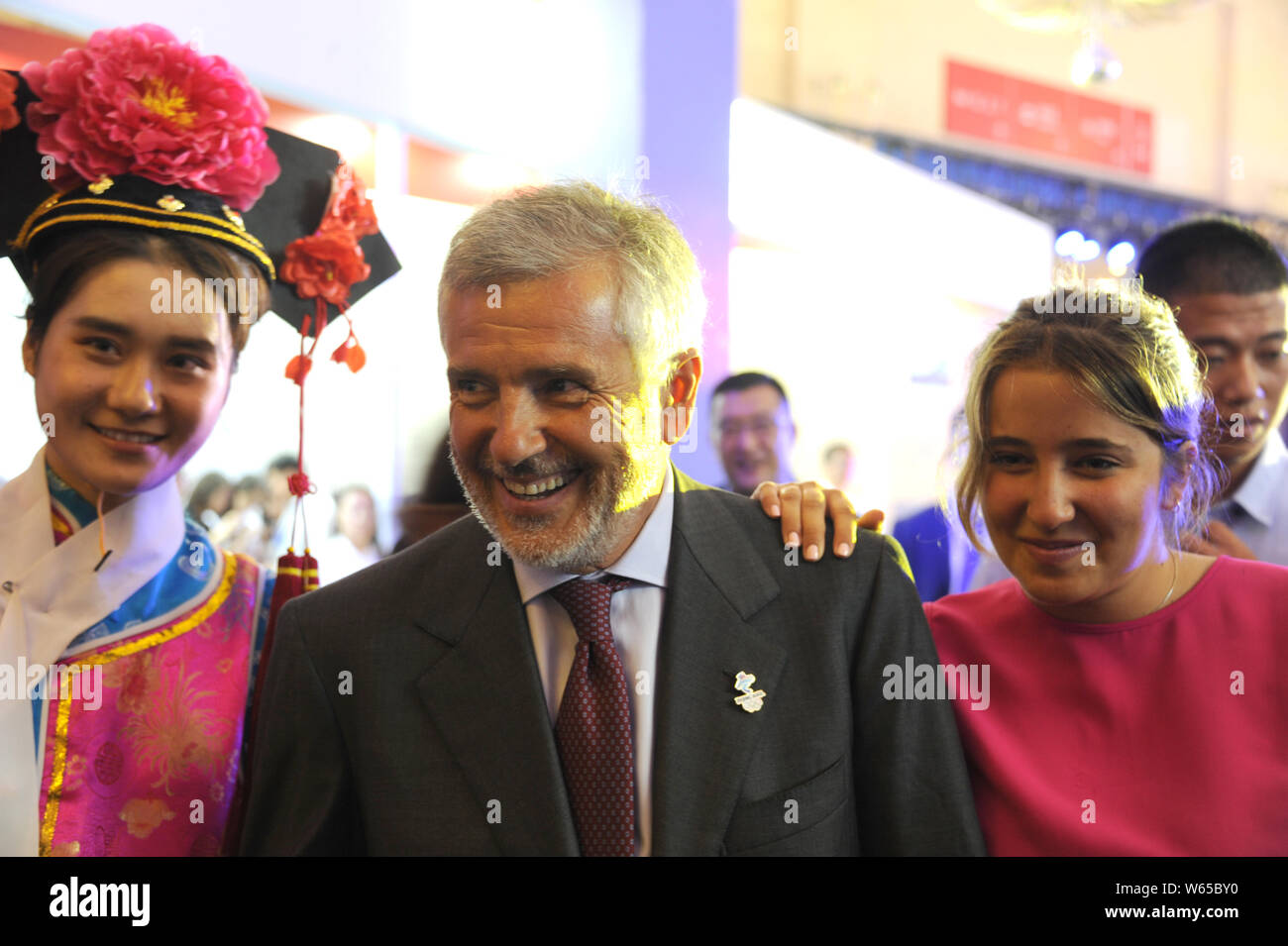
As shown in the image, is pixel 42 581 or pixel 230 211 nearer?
pixel 42 581

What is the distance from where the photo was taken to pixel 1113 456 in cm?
167

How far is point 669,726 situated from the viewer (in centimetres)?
153

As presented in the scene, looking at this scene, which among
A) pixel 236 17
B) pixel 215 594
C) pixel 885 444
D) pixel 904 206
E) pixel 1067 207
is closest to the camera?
pixel 215 594

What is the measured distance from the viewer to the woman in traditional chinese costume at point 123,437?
174 centimetres

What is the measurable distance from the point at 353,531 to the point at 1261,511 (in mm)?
3479

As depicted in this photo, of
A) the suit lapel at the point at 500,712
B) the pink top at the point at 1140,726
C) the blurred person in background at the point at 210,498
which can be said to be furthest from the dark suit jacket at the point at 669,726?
the blurred person in background at the point at 210,498

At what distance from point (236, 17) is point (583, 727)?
3043 millimetres

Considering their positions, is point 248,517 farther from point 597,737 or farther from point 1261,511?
point 1261,511

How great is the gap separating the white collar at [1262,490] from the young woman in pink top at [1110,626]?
56 centimetres

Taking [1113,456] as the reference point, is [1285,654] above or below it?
below

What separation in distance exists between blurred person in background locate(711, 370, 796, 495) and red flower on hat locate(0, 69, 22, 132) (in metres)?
2.53

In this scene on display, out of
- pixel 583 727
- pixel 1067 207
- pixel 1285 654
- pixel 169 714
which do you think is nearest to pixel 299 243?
pixel 169 714

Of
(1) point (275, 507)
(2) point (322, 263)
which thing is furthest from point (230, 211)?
(1) point (275, 507)
